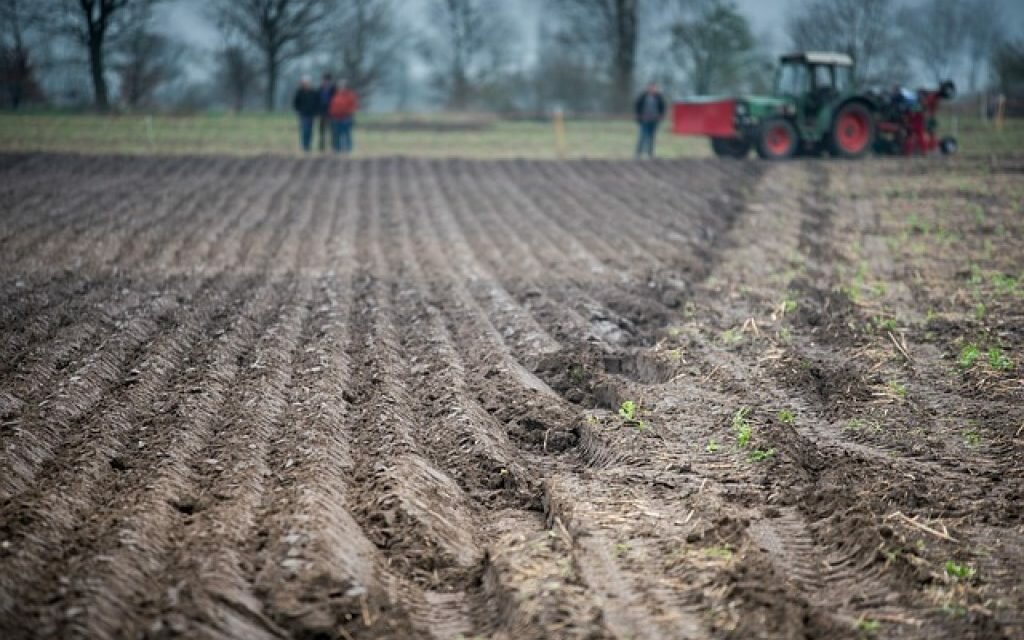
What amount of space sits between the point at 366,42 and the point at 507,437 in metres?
50.0

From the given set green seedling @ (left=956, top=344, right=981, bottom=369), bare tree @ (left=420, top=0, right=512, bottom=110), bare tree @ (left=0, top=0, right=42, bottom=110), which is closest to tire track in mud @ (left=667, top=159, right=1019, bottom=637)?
green seedling @ (left=956, top=344, right=981, bottom=369)

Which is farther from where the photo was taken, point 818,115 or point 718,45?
point 718,45

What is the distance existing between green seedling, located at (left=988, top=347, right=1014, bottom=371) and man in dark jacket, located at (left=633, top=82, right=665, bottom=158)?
15.8 metres

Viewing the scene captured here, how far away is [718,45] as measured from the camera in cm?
4597

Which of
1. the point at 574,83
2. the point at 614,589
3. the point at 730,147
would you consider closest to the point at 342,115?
the point at 730,147

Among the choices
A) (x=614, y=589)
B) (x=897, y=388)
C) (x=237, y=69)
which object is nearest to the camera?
(x=614, y=589)

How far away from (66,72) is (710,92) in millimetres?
27583

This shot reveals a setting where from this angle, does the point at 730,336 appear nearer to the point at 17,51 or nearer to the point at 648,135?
the point at 648,135

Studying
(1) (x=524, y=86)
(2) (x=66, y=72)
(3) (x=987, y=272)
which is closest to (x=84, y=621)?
(3) (x=987, y=272)

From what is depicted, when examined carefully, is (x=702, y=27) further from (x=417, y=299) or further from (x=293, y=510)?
(x=293, y=510)

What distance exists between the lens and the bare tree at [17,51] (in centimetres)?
2911

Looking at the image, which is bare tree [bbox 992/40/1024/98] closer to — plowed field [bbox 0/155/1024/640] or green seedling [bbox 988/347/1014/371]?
plowed field [bbox 0/155/1024/640]

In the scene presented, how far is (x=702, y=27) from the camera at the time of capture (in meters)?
46.3

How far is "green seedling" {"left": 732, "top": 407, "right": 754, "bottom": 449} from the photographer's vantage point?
18.7 feet
